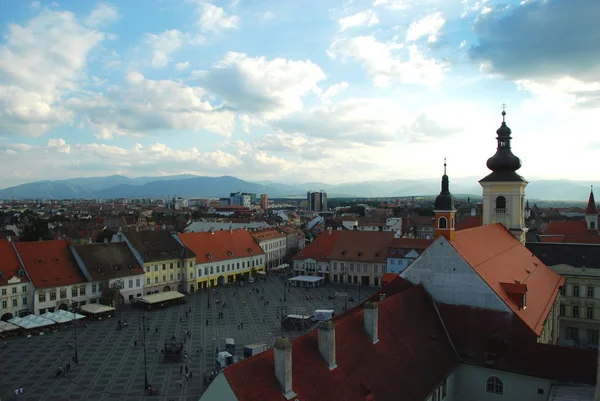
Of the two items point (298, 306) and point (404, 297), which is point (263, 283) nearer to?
point (298, 306)

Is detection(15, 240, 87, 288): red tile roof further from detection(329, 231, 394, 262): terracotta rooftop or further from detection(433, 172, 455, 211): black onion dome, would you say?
detection(433, 172, 455, 211): black onion dome

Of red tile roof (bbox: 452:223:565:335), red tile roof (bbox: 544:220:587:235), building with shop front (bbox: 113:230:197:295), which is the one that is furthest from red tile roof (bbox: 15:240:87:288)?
red tile roof (bbox: 544:220:587:235)

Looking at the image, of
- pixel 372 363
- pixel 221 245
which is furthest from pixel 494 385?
pixel 221 245

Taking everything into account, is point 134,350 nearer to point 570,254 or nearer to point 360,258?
point 360,258

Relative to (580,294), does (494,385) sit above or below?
below

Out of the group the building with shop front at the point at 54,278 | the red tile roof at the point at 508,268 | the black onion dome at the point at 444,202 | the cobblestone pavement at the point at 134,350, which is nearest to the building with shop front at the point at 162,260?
the cobblestone pavement at the point at 134,350

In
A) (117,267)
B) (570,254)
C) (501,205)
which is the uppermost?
(501,205)
